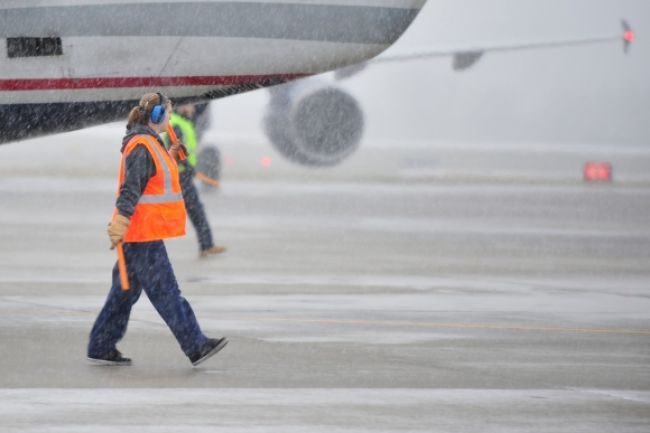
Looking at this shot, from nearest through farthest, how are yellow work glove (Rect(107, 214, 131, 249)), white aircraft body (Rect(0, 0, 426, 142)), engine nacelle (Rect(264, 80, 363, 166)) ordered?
yellow work glove (Rect(107, 214, 131, 249)) < white aircraft body (Rect(0, 0, 426, 142)) < engine nacelle (Rect(264, 80, 363, 166))

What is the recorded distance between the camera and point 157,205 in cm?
860

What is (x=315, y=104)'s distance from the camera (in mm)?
22969

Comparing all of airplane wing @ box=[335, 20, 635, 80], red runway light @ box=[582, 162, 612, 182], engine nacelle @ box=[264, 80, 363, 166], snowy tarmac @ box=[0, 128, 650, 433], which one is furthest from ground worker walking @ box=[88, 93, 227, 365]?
red runway light @ box=[582, 162, 612, 182]

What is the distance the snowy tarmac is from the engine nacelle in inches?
88.7

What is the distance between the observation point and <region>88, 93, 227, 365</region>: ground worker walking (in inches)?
331

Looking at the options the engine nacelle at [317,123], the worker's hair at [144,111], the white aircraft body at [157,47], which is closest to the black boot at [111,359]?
the worker's hair at [144,111]

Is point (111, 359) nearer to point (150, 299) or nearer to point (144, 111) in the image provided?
point (150, 299)

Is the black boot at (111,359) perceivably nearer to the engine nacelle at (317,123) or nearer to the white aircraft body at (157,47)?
the white aircraft body at (157,47)

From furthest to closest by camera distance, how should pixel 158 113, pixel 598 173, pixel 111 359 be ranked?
pixel 598 173, pixel 158 113, pixel 111 359

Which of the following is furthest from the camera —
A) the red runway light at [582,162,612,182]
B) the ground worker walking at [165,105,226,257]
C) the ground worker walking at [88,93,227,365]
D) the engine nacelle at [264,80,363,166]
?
the red runway light at [582,162,612,182]

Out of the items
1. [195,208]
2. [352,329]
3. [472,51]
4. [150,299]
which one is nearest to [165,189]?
[150,299]

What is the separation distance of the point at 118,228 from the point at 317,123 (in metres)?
15.1

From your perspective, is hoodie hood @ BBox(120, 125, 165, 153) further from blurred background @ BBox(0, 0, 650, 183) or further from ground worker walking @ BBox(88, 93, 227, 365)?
blurred background @ BBox(0, 0, 650, 183)

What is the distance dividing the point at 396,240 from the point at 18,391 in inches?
414
